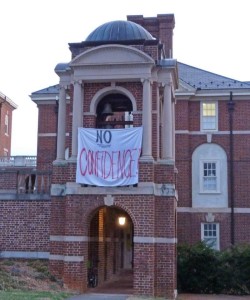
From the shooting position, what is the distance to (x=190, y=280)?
22453 mm

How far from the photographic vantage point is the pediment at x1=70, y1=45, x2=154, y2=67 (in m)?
19.1

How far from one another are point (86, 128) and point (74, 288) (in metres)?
5.46

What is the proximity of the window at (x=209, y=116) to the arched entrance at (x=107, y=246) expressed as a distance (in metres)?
7.79

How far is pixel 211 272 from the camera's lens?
74.4ft

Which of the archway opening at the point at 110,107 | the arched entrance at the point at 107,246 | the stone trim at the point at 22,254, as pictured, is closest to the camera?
the archway opening at the point at 110,107

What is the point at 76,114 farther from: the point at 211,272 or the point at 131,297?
the point at 211,272

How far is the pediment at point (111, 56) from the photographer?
19.1m

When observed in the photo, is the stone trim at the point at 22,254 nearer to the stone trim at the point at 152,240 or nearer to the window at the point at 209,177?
the stone trim at the point at 152,240

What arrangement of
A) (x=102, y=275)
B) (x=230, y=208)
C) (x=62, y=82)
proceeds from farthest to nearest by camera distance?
(x=230, y=208) < (x=102, y=275) < (x=62, y=82)

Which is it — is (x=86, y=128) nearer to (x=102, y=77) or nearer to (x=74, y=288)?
(x=102, y=77)

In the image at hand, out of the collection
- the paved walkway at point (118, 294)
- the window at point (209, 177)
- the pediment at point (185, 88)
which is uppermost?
the pediment at point (185, 88)

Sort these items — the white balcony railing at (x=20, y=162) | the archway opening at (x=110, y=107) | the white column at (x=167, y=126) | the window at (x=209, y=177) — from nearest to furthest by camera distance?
the white column at (x=167, y=126) < the archway opening at (x=110, y=107) < the window at (x=209, y=177) < the white balcony railing at (x=20, y=162)

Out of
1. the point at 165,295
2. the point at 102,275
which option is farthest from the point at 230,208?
the point at 165,295

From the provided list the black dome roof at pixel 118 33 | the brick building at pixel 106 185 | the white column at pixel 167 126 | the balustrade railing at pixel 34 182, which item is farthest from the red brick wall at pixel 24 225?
the black dome roof at pixel 118 33
